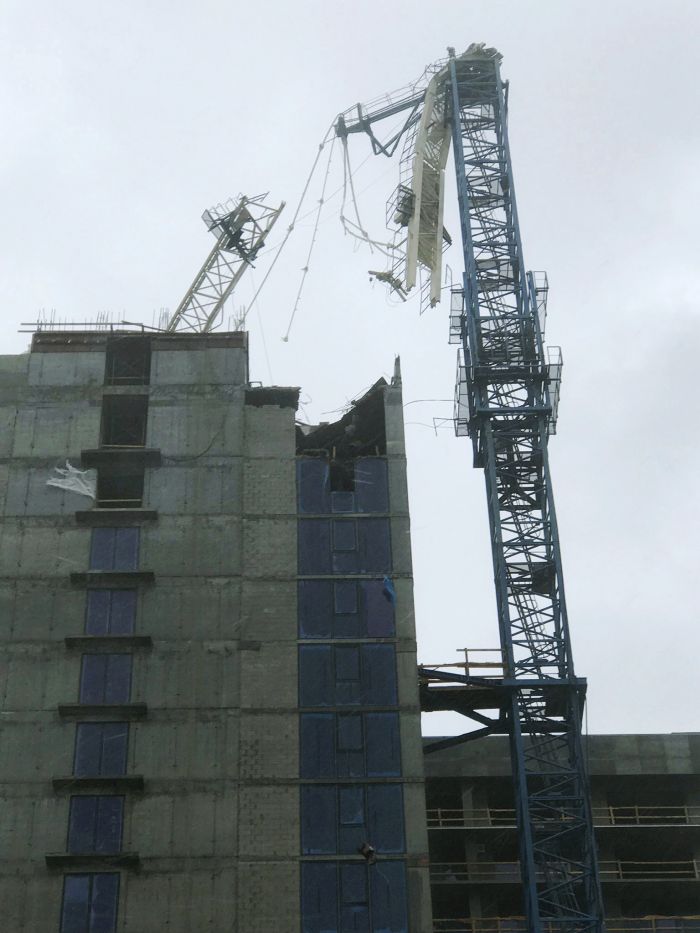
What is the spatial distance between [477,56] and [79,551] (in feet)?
126

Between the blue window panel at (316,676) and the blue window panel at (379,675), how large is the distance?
1435mm

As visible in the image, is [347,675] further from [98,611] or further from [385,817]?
[98,611]

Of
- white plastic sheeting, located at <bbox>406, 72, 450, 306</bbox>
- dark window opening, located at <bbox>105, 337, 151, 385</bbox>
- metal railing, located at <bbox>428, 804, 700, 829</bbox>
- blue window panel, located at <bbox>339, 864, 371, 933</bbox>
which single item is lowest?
blue window panel, located at <bbox>339, 864, 371, 933</bbox>

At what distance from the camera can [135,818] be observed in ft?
172

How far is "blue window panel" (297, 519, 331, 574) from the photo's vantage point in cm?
5849

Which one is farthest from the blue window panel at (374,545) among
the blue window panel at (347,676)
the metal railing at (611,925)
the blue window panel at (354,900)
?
the metal railing at (611,925)

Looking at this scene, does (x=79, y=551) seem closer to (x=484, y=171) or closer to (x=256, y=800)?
(x=256, y=800)

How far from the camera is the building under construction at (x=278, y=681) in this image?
170 ft

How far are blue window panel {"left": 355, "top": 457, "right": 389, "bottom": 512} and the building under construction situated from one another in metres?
0.11

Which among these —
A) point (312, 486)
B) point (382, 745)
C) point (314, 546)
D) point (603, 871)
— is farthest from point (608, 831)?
point (312, 486)

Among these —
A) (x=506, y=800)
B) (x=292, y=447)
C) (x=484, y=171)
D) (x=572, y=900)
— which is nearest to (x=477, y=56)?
(x=484, y=171)

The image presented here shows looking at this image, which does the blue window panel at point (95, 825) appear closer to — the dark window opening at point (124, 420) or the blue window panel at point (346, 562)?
the blue window panel at point (346, 562)

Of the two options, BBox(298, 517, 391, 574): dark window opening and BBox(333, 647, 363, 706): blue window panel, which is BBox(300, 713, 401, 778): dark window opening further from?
BBox(298, 517, 391, 574): dark window opening

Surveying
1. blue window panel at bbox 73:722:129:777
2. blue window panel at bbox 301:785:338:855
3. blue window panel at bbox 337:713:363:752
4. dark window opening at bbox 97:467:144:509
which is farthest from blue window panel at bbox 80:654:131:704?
blue window panel at bbox 337:713:363:752
